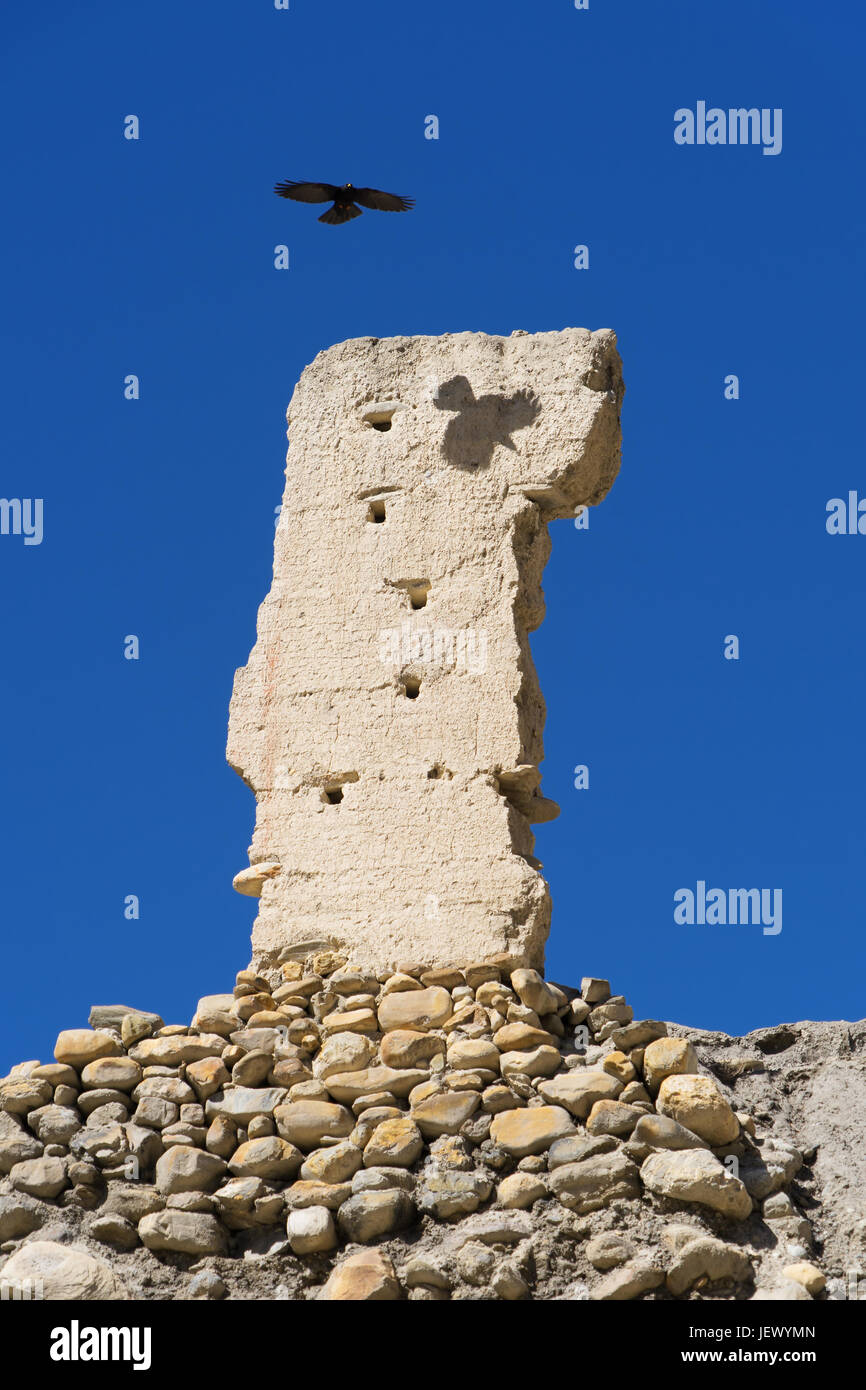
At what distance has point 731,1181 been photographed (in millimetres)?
6129

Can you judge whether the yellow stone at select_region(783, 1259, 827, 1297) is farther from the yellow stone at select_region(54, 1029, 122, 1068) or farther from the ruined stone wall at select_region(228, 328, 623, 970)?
the yellow stone at select_region(54, 1029, 122, 1068)

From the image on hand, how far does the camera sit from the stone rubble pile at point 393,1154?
595cm

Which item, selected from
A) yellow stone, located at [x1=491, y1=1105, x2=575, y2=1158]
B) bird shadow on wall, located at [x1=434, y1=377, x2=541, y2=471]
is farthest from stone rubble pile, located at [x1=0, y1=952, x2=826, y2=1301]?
bird shadow on wall, located at [x1=434, y1=377, x2=541, y2=471]

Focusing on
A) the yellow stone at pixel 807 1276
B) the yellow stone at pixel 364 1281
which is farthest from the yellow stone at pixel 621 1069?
the yellow stone at pixel 364 1281

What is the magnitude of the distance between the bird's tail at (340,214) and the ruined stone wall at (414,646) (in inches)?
61.0

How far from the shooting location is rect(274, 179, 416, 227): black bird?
9.70 meters

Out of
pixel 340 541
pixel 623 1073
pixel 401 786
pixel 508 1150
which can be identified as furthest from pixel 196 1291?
pixel 340 541

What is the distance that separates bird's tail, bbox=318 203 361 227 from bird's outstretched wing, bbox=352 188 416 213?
52 mm

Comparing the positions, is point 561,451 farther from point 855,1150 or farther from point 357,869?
point 855,1150

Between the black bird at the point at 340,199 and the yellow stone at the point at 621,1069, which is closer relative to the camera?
the yellow stone at the point at 621,1069

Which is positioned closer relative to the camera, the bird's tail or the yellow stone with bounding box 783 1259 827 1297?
the yellow stone with bounding box 783 1259 827 1297

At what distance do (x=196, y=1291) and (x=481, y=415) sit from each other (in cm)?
409

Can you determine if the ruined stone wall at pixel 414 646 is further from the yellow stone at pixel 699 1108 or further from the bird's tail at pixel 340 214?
the bird's tail at pixel 340 214

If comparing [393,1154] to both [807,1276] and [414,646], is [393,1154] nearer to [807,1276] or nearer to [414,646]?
[807,1276]
